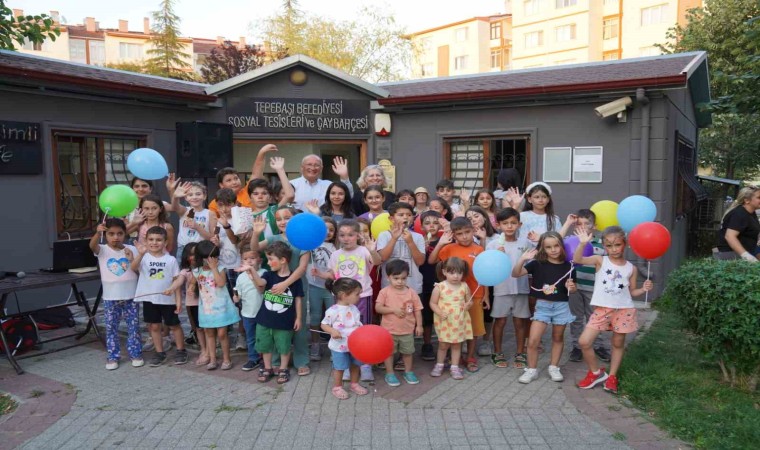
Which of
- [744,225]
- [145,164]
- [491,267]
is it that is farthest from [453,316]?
[145,164]

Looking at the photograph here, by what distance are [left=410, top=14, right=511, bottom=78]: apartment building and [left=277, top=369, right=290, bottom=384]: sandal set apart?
54.8 meters

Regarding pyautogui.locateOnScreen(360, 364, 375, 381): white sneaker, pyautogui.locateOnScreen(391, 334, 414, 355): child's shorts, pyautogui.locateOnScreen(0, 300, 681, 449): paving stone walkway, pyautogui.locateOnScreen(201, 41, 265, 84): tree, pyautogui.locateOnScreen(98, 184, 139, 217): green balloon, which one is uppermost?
pyautogui.locateOnScreen(201, 41, 265, 84): tree

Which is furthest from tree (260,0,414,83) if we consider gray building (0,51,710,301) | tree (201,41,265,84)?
gray building (0,51,710,301)

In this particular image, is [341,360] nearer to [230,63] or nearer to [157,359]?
[157,359]

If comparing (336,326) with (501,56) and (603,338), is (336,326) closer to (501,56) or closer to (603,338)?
(603,338)

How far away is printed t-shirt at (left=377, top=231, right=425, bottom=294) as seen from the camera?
15.6 ft

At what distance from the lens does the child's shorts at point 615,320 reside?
432 cm

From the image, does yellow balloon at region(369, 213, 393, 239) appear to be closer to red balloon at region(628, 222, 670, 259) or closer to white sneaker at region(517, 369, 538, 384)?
white sneaker at region(517, 369, 538, 384)

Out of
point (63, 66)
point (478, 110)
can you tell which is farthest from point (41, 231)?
point (478, 110)

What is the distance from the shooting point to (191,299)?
506 cm

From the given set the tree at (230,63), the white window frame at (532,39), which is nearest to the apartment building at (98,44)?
the white window frame at (532,39)

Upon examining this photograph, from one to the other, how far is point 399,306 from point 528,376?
1176 mm

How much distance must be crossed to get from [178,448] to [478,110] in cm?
665

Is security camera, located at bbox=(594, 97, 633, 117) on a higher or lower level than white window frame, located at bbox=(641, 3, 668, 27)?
lower
